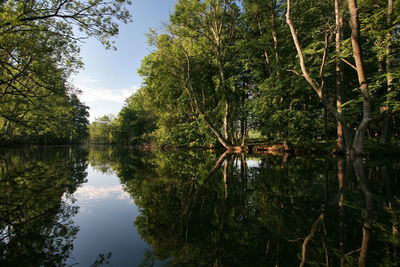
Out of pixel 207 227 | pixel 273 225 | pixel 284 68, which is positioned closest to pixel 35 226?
pixel 207 227

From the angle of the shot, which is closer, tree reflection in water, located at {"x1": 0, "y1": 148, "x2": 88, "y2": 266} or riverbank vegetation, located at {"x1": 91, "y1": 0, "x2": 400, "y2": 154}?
tree reflection in water, located at {"x1": 0, "y1": 148, "x2": 88, "y2": 266}

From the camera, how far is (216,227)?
2.69 m

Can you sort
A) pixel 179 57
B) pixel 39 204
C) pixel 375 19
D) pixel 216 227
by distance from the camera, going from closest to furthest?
pixel 216 227
pixel 39 204
pixel 375 19
pixel 179 57

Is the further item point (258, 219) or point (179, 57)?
point (179, 57)

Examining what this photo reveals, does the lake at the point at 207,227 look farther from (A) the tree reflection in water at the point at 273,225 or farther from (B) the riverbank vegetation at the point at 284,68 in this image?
(B) the riverbank vegetation at the point at 284,68

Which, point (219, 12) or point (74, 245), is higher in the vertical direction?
point (219, 12)

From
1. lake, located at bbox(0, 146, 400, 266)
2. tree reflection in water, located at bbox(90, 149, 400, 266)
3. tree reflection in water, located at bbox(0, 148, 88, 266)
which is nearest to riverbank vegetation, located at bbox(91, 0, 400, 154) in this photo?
tree reflection in water, located at bbox(90, 149, 400, 266)

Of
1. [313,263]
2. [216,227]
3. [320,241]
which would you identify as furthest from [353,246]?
[216,227]

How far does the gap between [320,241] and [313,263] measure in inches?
17.9

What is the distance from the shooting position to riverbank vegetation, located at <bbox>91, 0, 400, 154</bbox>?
12.9 meters

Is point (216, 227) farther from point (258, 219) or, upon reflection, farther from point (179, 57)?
point (179, 57)

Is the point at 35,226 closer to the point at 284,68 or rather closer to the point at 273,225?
the point at 273,225

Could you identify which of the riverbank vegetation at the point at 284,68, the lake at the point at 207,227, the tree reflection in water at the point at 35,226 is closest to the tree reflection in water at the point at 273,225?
the lake at the point at 207,227

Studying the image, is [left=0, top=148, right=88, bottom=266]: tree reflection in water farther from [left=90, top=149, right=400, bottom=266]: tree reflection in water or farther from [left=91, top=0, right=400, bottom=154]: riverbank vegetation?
[left=91, top=0, right=400, bottom=154]: riverbank vegetation
